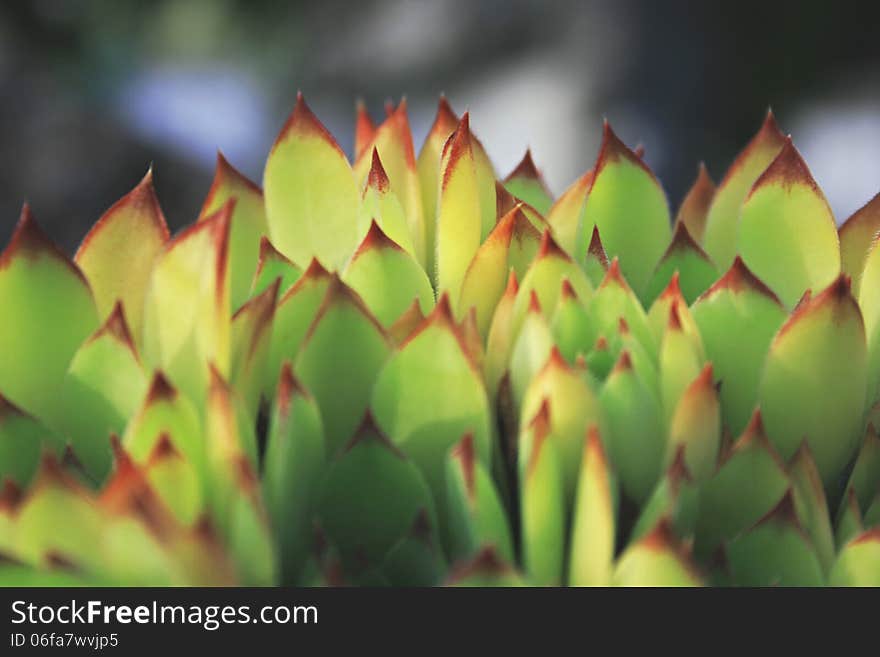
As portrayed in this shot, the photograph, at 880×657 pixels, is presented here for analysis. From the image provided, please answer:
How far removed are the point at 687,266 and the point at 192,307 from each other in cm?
31

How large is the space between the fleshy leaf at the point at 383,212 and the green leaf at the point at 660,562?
9.7 inches

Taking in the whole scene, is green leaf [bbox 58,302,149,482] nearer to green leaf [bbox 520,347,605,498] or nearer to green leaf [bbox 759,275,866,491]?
green leaf [bbox 520,347,605,498]

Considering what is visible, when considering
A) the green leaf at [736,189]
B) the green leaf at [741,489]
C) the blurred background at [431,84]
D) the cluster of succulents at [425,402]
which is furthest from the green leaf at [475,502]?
the blurred background at [431,84]

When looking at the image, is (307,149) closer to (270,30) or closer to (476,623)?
(476,623)

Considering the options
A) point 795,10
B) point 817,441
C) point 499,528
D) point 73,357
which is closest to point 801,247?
point 817,441

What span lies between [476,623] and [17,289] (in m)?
→ 0.28

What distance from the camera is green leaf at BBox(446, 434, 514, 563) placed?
0.50 metres

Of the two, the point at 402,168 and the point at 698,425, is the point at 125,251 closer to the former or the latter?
the point at 402,168

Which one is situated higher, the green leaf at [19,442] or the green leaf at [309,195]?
the green leaf at [309,195]

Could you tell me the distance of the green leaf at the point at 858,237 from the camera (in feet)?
2.39

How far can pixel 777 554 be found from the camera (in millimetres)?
534

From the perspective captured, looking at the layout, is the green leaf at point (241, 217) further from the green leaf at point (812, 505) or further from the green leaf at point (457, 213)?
the green leaf at point (812, 505)

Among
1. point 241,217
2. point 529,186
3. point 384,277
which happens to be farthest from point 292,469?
point 529,186

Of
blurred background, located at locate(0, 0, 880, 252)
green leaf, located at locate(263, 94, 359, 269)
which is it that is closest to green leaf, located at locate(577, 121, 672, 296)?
green leaf, located at locate(263, 94, 359, 269)
